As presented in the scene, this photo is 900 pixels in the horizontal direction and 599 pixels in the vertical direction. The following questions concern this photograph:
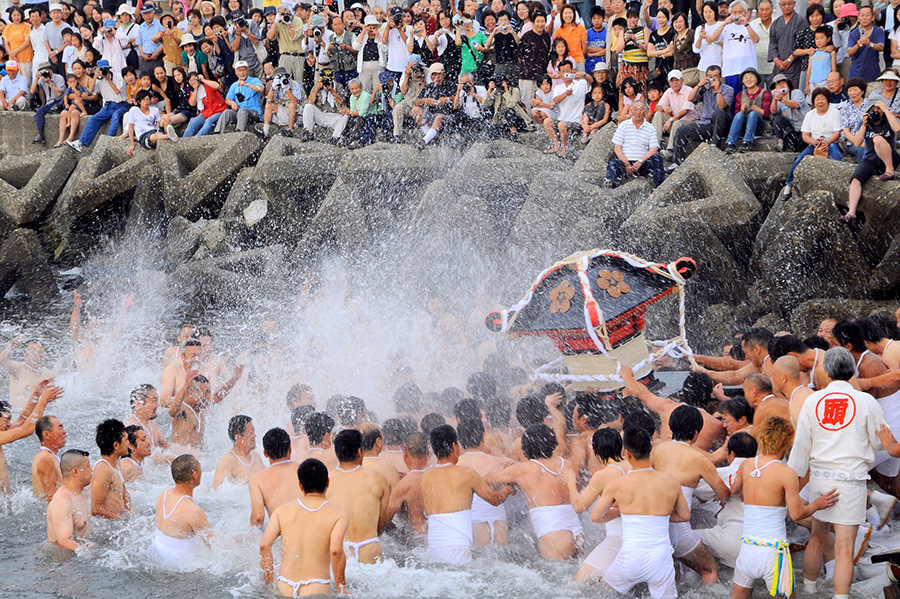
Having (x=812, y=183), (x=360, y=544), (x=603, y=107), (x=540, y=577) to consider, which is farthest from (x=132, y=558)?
(x=603, y=107)

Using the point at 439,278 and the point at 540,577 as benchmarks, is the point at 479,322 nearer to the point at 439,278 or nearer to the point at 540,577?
the point at 439,278

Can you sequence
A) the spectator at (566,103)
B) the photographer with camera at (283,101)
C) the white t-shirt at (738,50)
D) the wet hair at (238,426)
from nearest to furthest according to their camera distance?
the wet hair at (238,426) → the white t-shirt at (738,50) → the spectator at (566,103) → the photographer with camera at (283,101)

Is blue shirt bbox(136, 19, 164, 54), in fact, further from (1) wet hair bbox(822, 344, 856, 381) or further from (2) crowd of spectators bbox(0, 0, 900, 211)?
(1) wet hair bbox(822, 344, 856, 381)

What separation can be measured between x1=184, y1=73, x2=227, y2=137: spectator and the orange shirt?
6.18 metres

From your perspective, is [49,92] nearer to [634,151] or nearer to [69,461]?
[634,151]

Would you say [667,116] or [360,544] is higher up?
[667,116]

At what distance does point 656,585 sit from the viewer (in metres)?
5.72

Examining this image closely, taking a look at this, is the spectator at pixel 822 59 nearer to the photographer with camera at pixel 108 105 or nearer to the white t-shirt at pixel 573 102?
the white t-shirt at pixel 573 102

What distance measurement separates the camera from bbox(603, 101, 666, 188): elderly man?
39.9 feet

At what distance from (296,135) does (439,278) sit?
5069mm

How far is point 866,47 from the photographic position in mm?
11438

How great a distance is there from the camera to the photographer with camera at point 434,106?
14281 mm

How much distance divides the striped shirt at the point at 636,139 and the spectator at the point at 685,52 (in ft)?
4.50

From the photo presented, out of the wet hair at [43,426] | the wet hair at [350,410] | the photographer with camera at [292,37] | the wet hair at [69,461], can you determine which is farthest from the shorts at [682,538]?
the photographer with camera at [292,37]
